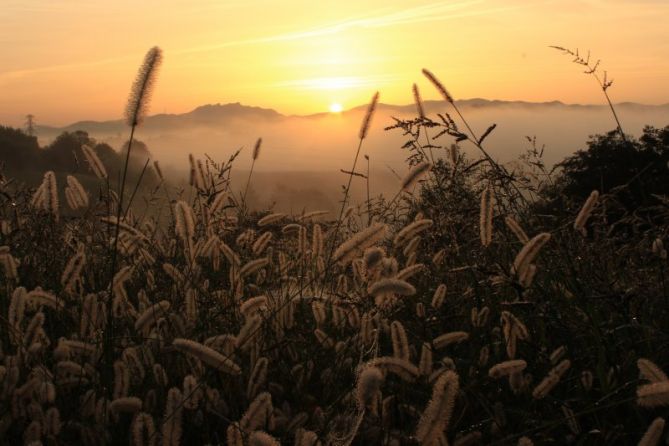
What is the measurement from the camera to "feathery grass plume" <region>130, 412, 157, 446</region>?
7.23ft

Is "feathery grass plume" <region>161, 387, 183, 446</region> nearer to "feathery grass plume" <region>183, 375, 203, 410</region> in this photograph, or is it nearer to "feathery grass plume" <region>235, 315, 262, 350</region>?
"feathery grass plume" <region>183, 375, 203, 410</region>

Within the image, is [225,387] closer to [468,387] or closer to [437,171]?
[468,387]

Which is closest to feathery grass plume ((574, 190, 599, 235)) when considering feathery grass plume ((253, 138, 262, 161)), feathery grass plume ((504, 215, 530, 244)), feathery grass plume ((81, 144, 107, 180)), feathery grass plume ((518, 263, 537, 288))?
feathery grass plume ((504, 215, 530, 244))

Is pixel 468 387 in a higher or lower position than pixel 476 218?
lower

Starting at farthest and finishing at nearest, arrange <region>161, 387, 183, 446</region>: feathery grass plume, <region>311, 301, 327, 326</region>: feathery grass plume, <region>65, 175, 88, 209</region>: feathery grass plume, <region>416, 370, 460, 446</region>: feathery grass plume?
<region>65, 175, 88, 209</region>: feathery grass plume
<region>311, 301, 327, 326</region>: feathery grass plume
<region>161, 387, 183, 446</region>: feathery grass plume
<region>416, 370, 460, 446</region>: feathery grass plume

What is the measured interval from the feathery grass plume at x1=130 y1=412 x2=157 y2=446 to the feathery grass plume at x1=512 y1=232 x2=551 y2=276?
1.29 m

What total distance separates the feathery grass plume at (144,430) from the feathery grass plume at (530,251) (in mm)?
1293

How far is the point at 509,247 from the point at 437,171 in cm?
63

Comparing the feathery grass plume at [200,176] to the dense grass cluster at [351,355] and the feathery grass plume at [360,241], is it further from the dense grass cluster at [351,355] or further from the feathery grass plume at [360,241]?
the feathery grass plume at [360,241]

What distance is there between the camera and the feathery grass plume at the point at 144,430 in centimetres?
220

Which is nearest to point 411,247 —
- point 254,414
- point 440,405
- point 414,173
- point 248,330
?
point 414,173

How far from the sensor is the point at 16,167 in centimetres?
4997

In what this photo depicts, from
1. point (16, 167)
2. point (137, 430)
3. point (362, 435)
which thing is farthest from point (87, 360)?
point (16, 167)

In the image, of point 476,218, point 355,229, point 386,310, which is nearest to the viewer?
point 386,310
